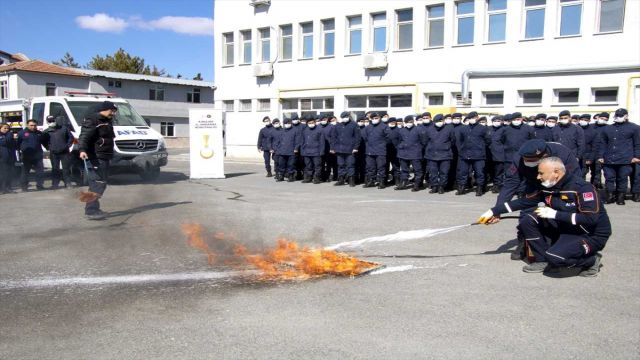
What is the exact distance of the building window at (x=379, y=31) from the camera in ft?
85.6

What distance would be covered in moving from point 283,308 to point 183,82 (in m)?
54.6

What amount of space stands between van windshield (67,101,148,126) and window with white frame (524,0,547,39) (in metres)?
15.1

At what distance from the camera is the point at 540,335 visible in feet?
14.5

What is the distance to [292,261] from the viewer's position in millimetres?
6551

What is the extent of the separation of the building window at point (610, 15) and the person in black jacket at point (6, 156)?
767 inches

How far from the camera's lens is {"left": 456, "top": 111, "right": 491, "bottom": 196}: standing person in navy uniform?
13.6 m

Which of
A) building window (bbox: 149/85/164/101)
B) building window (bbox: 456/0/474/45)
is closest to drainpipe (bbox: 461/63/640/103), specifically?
building window (bbox: 456/0/474/45)

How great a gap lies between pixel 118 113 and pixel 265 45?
16560 millimetres

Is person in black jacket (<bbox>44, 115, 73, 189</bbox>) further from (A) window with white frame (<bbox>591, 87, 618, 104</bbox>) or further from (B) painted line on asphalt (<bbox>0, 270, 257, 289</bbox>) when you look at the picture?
(A) window with white frame (<bbox>591, 87, 618, 104</bbox>)

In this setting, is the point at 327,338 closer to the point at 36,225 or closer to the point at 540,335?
the point at 540,335

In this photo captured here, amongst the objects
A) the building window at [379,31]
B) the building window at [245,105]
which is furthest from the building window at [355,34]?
the building window at [245,105]

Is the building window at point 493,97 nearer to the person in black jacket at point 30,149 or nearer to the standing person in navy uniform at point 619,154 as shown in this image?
the standing person in navy uniform at point 619,154

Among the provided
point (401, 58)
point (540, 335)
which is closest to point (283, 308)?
point (540, 335)

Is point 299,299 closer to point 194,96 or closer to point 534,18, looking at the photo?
point 534,18
